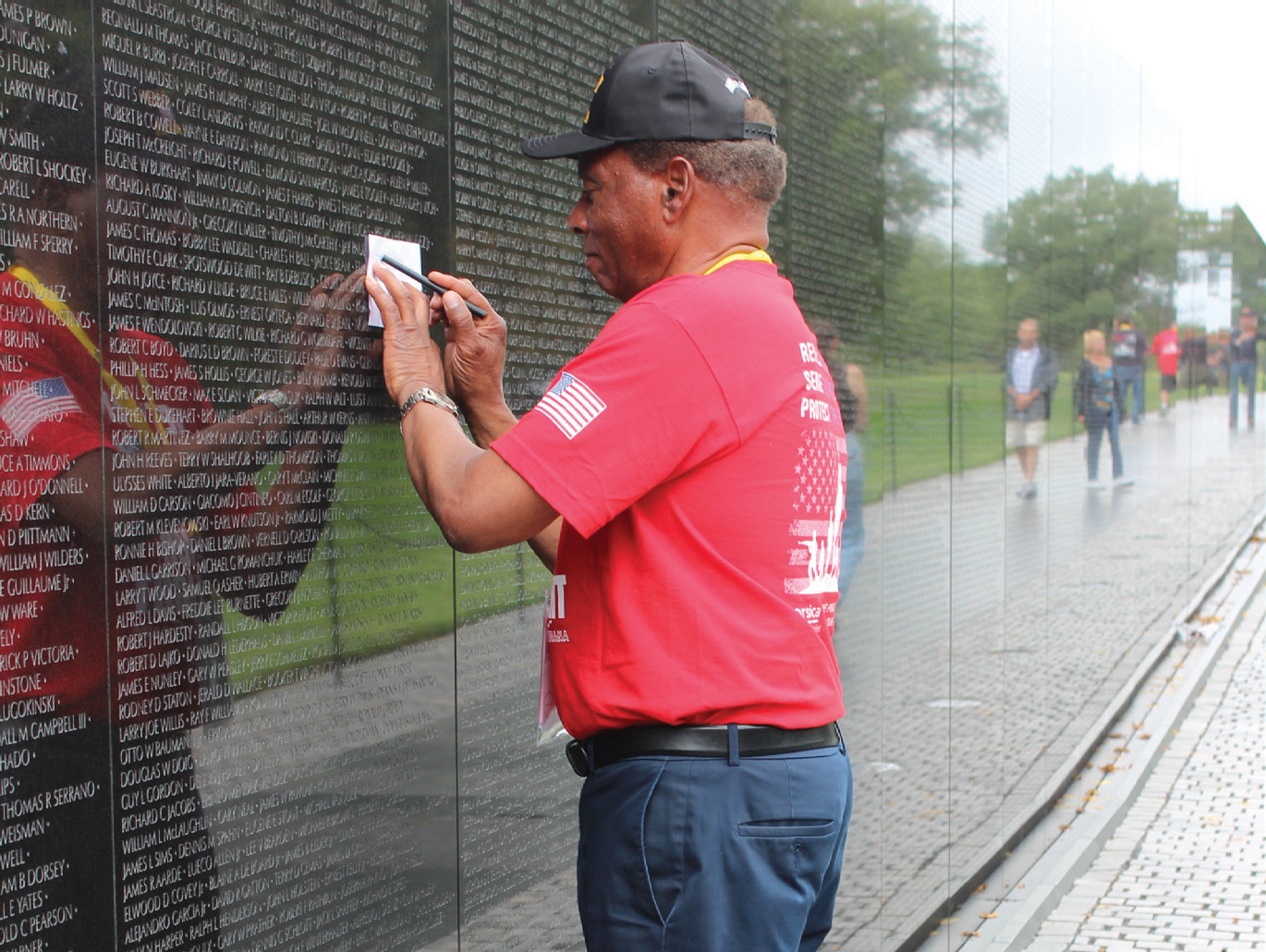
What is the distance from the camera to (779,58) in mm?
4383

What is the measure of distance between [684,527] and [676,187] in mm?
562

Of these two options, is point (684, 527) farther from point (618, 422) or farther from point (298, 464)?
point (298, 464)

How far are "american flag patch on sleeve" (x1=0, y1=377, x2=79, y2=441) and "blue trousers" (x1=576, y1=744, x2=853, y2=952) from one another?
0.98m

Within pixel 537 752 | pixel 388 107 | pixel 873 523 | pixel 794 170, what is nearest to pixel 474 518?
pixel 388 107

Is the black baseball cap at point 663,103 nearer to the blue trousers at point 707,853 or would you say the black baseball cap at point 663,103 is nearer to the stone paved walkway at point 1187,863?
the blue trousers at point 707,853

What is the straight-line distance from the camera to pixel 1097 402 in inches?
358

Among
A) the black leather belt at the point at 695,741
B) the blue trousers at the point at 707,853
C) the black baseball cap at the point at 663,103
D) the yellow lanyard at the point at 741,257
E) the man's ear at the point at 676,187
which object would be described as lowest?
the blue trousers at the point at 707,853

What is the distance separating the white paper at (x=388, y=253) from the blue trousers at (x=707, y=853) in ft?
3.16

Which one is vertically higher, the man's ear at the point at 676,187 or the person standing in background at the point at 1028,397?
the man's ear at the point at 676,187

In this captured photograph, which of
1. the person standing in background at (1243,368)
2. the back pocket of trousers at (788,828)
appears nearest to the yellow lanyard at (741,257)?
the back pocket of trousers at (788,828)

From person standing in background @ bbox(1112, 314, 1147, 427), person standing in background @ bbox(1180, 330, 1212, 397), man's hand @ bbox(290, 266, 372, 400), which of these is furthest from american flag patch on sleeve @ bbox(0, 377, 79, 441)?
person standing in background @ bbox(1180, 330, 1212, 397)

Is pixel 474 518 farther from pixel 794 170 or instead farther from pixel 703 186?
pixel 794 170

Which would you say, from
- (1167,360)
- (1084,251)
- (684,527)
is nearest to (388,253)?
(684,527)

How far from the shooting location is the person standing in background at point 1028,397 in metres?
6.75
